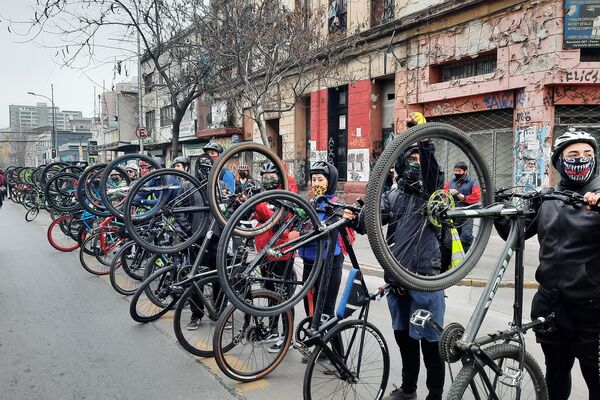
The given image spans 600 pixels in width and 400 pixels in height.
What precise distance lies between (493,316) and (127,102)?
42.4m

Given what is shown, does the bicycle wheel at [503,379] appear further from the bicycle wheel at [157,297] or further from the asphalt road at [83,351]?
the bicycle wheel at [157,297]

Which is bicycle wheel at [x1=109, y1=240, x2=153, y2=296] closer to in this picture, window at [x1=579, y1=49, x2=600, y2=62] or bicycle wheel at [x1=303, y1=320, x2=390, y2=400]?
bicycle wheel at [x1=303, y1=320, x2=390, y2=400]

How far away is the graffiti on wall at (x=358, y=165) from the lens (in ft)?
53.9

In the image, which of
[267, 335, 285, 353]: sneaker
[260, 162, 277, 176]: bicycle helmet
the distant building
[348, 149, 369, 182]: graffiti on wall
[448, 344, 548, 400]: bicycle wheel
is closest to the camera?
[448, 344, 548, 400]: bicycle wheel

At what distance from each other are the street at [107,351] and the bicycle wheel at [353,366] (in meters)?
0.37

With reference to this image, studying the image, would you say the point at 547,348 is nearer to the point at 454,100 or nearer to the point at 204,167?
the point at 204,167

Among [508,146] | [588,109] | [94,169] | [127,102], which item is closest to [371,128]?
[508,146]

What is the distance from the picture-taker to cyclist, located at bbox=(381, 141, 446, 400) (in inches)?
131

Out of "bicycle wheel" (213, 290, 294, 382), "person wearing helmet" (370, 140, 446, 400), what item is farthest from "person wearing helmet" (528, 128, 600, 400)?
"bicycle wheel" (213, 290, 294, 382)

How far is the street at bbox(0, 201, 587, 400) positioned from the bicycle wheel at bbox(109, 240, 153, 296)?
0.20 meters

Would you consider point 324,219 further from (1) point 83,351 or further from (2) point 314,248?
(1) point 83,351

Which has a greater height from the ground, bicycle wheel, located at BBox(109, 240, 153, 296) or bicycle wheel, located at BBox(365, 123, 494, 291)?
bicycle wheel, located at BBox(365, 123, 494, 291)

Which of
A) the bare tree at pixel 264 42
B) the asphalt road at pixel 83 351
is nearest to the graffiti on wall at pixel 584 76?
the bare tree at pixel 264 42

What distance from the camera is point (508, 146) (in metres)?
12.0
